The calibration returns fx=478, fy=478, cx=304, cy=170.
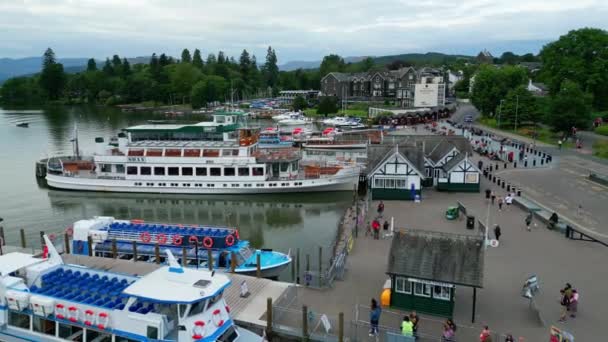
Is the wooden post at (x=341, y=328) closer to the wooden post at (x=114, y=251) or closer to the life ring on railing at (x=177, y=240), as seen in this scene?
the life ring on railing at (x=177, y=240)

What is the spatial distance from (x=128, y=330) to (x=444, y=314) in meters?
11.6

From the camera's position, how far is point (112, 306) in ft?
54.5

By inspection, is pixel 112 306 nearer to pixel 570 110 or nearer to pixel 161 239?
pixel 161 239

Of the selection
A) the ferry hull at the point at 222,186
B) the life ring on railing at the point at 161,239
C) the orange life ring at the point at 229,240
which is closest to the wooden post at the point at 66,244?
the life ring on railing at the point at 161,239

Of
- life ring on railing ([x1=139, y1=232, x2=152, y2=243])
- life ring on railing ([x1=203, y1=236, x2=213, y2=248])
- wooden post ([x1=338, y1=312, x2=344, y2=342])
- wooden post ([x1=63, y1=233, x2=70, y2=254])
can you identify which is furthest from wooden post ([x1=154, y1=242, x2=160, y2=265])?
wooden post ([x1=338, y1=312, x2=344, y2=342])

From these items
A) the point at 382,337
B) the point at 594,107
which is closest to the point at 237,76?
the point at 594,107

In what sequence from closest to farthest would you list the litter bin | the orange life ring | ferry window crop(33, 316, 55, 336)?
ferry window crop(33, 316, 55, 336)
the orange life ring
the litter bin

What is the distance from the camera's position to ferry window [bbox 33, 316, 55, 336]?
17.5 metres

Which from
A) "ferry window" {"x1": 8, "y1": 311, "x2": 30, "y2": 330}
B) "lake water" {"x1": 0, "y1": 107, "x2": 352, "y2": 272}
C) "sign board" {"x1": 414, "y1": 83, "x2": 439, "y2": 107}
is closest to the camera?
"ferry window" {"x1": 8, "y1": 311, "x2": 30, "y2": 330}

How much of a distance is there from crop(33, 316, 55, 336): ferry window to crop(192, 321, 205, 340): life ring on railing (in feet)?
19.6

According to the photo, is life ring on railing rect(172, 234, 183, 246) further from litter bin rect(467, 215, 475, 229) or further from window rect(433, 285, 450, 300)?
A: litter bin rect(467, 215, 475, 229)

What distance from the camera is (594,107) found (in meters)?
80.7

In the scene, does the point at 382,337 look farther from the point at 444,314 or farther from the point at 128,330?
the point at 128,330

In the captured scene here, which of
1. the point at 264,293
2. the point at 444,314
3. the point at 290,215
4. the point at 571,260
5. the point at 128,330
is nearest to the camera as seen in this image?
the point at 128,330
